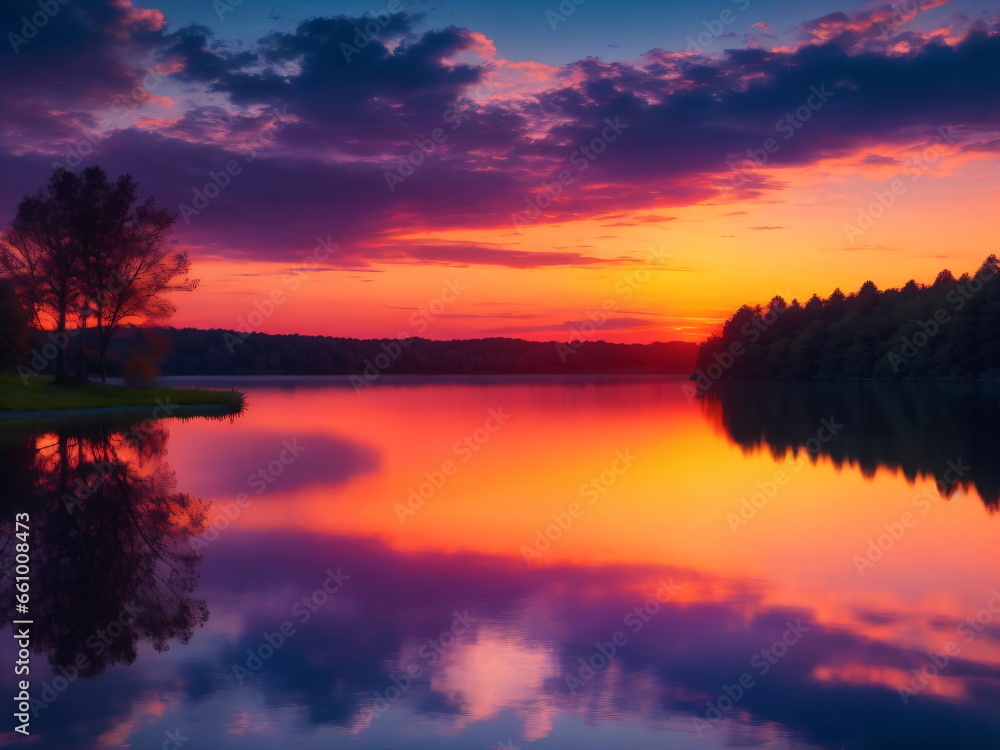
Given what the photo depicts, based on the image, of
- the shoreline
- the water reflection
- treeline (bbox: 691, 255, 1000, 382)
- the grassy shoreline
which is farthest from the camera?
treeline (bbox: 691, 255, 1000, 382)

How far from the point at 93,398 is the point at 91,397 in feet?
0.76

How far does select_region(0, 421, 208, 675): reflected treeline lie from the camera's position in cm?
922

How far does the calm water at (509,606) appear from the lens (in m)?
7.24

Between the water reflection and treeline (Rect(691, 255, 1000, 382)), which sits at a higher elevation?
treeline (Rect(691, 255, 1000, 382))

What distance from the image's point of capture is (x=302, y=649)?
28.9ft

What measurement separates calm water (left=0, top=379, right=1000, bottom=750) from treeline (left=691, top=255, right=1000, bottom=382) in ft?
299

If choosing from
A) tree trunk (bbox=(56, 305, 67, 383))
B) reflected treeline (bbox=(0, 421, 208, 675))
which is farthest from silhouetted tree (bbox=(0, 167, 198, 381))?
reflected treeline (bbox=(0, 421, 208, 675))

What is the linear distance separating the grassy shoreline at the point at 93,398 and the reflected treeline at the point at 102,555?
2429 cm

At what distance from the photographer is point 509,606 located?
1042cm

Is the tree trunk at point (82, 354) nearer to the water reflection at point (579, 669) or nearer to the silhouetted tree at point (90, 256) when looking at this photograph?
the silhouetted tree at point (90, 256)

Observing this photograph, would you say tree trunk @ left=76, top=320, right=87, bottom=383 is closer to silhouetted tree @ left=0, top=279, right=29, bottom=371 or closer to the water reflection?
silhouetted tree @ left=0, top=279, right=29, bottom=371

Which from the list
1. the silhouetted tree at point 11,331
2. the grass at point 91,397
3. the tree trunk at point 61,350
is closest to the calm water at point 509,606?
the silhouetted tree at point 11,331

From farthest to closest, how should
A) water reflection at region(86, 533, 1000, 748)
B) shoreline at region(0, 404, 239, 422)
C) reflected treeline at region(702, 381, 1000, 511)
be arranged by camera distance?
1. shoreline at region(0, 404, 239, 422)
2. reflected treeline at region(702, 381, 1000, 511)
3. water reflection at region(86, 533, 1000, 748)

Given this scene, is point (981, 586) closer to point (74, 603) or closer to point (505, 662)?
point (505, 662)
